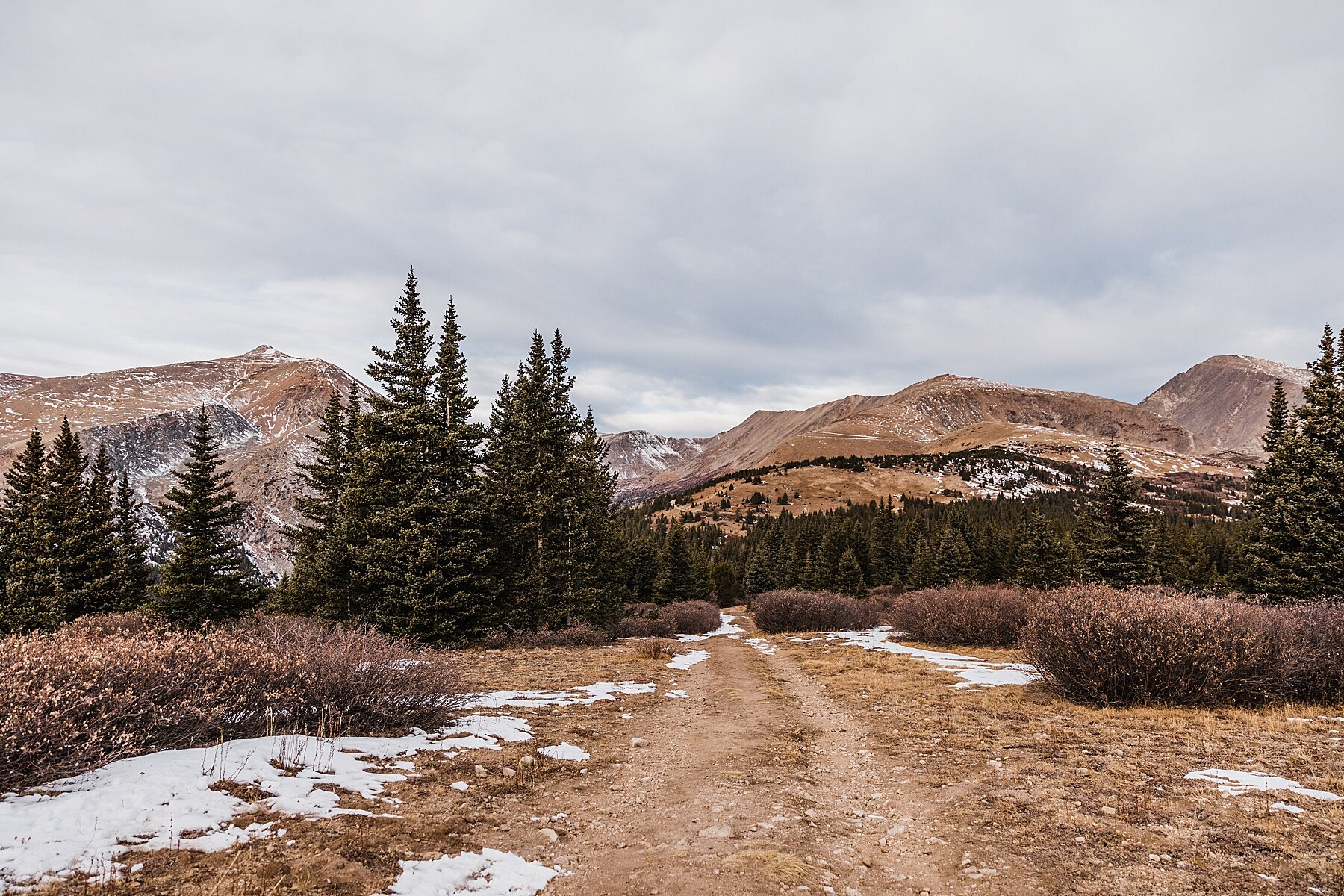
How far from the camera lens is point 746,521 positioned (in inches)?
6742

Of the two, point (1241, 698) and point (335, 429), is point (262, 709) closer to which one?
point (1241, 698)

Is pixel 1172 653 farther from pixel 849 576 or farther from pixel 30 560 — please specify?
pixel 849 576

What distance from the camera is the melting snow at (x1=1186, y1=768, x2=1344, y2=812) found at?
5930mm

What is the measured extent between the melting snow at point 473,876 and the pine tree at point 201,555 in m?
27.5

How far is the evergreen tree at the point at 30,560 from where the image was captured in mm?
29875

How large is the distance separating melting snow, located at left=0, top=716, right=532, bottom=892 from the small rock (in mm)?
3239

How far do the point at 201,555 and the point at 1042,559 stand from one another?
5984 cm

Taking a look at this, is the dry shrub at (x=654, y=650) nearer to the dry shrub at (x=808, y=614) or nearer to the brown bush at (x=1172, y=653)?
the brown bush at (x=1172, y=653)

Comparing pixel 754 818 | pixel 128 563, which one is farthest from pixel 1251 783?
pixel 128 563

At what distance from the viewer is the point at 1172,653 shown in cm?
1050

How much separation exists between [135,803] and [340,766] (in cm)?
204

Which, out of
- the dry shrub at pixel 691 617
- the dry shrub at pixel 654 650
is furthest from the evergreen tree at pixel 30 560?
the dry shrub at pixel 691 617

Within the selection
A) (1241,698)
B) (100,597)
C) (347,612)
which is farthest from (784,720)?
(100,597)

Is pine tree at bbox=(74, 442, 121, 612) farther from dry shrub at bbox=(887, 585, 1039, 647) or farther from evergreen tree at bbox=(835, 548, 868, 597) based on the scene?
evergreen tree at bbox=(835, 548, 868, 597)
